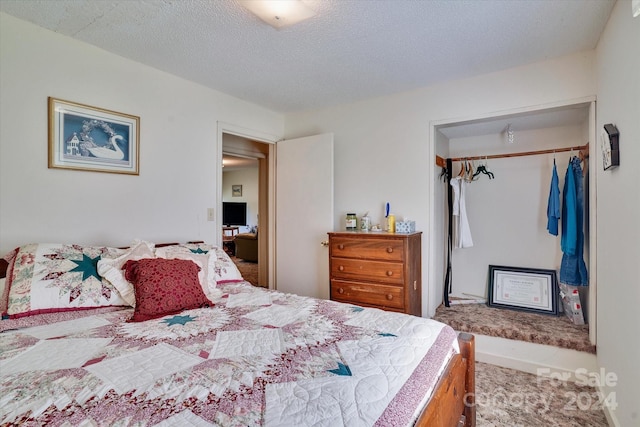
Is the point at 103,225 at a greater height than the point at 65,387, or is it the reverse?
the point at 103,225

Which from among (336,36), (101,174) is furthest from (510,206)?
(101,174)

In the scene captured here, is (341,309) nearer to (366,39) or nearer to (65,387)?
(65,387)

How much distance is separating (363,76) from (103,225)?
2.30 metres

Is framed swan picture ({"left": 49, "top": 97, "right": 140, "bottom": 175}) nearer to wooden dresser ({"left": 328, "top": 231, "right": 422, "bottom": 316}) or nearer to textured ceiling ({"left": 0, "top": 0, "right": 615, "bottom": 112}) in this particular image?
textured ceiling ({"left": 0, "top": 0, "right": 615, "bottom": 112})

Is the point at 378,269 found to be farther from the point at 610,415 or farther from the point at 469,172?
the point at 469,172

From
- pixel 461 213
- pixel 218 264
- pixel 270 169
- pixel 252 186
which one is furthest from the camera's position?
pixel 252 186

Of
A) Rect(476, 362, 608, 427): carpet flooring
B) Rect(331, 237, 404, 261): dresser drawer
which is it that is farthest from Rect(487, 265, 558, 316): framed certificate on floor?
Rect(331, 237, 404, 261): dresser drawer

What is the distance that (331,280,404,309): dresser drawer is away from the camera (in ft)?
8.64

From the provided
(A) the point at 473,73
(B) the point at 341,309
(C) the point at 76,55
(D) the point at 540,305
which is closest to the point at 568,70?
(A) the point at 473,73

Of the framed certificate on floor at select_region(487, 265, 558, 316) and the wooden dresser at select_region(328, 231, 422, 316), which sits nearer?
the wooden dresser at select_region(328, 231, 422, 316)

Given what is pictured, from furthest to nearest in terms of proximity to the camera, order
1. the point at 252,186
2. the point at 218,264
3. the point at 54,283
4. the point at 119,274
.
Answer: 1. the point at 252,186
2. the point at 218,264
3. the point at 119,274
4. the point at 54,283

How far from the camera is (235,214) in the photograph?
876 cm

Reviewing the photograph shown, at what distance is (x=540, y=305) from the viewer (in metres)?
3.12

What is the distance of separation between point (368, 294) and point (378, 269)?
0.24 meters
